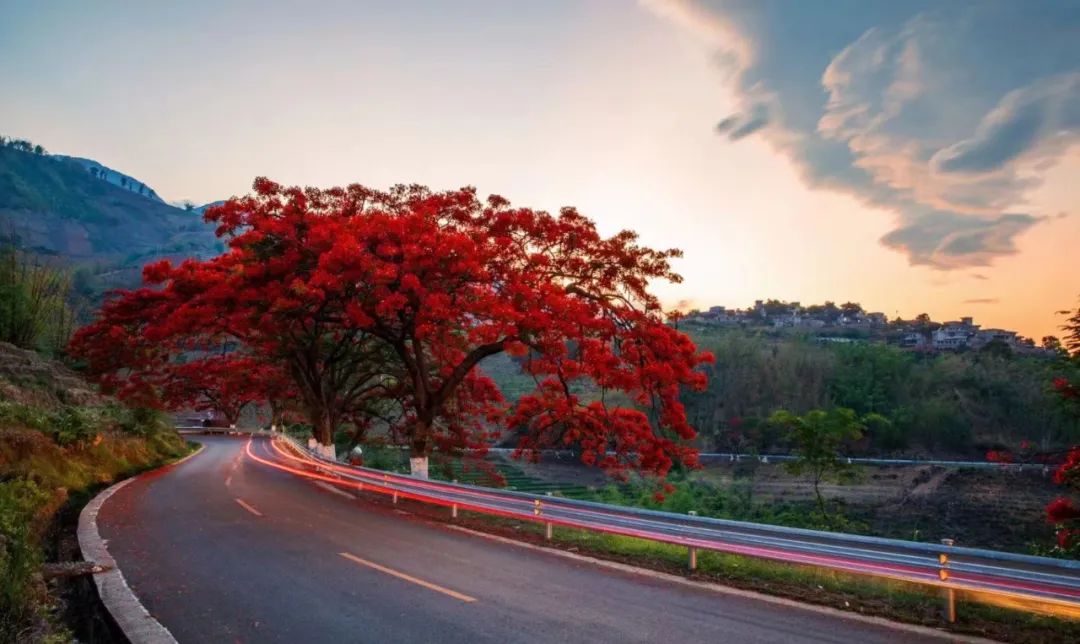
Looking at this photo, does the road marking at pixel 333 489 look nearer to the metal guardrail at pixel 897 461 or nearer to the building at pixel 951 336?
the metal guardrail at pixel 897 461

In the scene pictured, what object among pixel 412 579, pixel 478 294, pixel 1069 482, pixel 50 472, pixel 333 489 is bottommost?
pixel 333 489

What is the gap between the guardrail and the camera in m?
6.71

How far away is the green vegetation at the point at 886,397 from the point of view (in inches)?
2621

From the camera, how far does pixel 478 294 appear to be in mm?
16938

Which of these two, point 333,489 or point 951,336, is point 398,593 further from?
point 951,336

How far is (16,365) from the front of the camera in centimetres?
2422

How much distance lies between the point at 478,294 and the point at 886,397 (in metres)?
68.9

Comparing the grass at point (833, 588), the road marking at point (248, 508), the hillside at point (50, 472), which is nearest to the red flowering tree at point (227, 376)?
the hillside at point (50, 472)

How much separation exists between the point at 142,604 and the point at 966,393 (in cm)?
8105

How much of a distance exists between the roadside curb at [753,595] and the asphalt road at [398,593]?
20 centimetres

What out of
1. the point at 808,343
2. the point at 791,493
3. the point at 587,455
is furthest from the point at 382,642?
the point at 808,343

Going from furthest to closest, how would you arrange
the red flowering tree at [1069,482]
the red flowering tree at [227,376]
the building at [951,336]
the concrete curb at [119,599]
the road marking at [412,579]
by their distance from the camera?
the building at [951,336] < the red flowering tree at [227,376] < the red flowering tree at [1069,482] < the road marking at [412,579] < the concrete curb at [119,599]

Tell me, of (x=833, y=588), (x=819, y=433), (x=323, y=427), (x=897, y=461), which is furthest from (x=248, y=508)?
(x=897, y=461)

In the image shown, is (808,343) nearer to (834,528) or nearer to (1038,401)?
(1038,401)
